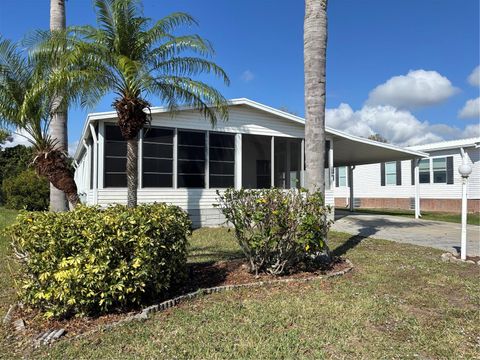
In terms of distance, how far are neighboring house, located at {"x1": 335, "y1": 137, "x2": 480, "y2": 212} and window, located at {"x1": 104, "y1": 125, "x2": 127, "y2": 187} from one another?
1553 centimetres

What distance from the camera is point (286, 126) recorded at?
14.7 metres

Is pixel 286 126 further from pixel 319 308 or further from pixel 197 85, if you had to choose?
pixel 319 308

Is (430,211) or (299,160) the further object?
(430,211)

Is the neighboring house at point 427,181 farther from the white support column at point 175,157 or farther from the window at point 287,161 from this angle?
the white support column at point 175,157

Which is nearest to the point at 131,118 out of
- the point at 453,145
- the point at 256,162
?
the point at 256,162

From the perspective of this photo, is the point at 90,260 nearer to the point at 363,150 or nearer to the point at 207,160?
the point at 207,160

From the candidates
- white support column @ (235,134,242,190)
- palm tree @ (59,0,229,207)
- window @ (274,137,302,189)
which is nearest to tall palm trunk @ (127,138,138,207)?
palm tree @ (59,0,229,207)

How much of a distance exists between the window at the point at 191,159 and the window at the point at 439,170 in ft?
48.7

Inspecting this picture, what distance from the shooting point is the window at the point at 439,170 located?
71.5 feet

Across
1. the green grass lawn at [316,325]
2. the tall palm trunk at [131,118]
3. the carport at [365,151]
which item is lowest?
the green grass lawn at [316,325]

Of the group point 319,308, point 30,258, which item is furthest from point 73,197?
point 319,308

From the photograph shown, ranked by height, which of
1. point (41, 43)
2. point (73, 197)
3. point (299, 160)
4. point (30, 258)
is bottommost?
point (30, 258)

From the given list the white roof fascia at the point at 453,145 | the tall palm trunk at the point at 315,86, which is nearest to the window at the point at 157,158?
the tall palm trunk at the point at 315,86

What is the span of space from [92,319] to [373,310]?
124 inches
